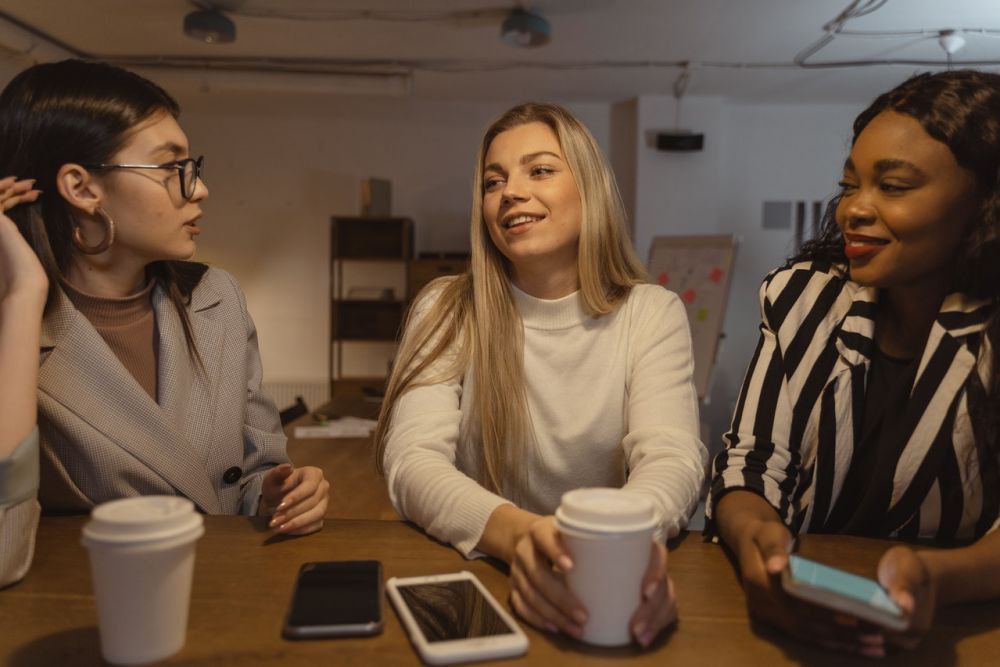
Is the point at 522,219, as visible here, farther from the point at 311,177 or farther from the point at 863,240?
the point at 311,177

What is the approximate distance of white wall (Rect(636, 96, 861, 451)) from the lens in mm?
5898

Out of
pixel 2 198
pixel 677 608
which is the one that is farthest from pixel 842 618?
pixel 2 198

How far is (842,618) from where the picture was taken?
73 cm

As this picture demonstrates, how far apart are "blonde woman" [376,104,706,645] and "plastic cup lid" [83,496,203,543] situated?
62 cm

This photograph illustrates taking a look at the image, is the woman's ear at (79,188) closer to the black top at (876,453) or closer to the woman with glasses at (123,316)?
the woman with glasses at (123,316)

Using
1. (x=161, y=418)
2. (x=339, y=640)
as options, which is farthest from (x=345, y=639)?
(x=161, y=418)

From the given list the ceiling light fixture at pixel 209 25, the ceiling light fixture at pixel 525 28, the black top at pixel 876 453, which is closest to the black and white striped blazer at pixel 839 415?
the black top at pixel 876 453

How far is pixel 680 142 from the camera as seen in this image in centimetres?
571

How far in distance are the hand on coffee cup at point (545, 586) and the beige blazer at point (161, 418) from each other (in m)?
0.74

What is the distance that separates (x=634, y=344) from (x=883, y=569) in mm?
779

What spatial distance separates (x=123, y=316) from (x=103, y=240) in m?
0.15

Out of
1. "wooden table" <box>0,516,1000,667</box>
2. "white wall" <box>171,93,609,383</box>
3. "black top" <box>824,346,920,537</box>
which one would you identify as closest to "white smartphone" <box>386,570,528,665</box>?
"wooden table" <box>0,516,1000,667</box>

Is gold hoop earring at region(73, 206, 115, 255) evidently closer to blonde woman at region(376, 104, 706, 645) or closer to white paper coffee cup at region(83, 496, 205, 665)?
blonde woman at region(376, 104, 706, 645)

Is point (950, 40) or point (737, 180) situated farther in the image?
point (737, 180)
